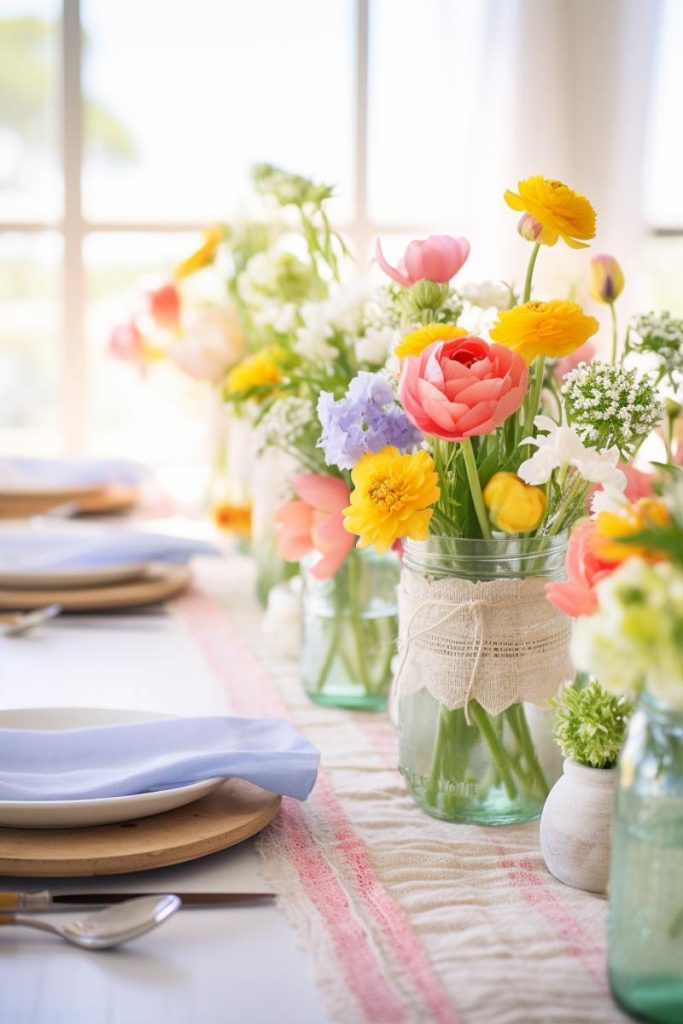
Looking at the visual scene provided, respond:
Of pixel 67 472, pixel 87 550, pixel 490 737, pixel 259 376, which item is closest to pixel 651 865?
pixel 490 737

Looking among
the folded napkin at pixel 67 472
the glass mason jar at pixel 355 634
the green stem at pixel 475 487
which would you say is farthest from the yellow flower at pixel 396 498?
the folded napkin at pixel 67 472

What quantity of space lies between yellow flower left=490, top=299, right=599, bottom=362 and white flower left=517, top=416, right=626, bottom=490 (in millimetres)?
56

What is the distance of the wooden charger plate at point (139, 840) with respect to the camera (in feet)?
2.37

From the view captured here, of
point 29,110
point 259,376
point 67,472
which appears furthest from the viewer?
point 29,110

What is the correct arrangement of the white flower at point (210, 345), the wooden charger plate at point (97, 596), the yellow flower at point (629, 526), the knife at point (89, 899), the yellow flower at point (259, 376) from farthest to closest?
the white flower at point (210, 345) < the wooden charger plate at point (97, 596) < the yellow flower at point (259, 376) < the knife at point (89, 899) < the yellow flower at point (629, 526)

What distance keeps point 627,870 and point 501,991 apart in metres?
0.10

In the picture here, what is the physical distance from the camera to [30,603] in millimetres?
1486

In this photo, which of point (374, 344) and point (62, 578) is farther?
point (62, 578)

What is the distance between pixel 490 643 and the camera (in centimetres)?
83

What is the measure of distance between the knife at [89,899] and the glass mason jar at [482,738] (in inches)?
6.9

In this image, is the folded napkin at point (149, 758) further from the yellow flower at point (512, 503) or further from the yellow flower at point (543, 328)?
the yellow flower at point (543, 328)

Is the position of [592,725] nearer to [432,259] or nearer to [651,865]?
[651,865]

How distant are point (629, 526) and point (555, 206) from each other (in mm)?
280

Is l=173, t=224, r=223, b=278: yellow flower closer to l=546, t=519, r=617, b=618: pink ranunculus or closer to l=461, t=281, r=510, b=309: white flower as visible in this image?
l=461, t=281, r=510, b=309: white flower
